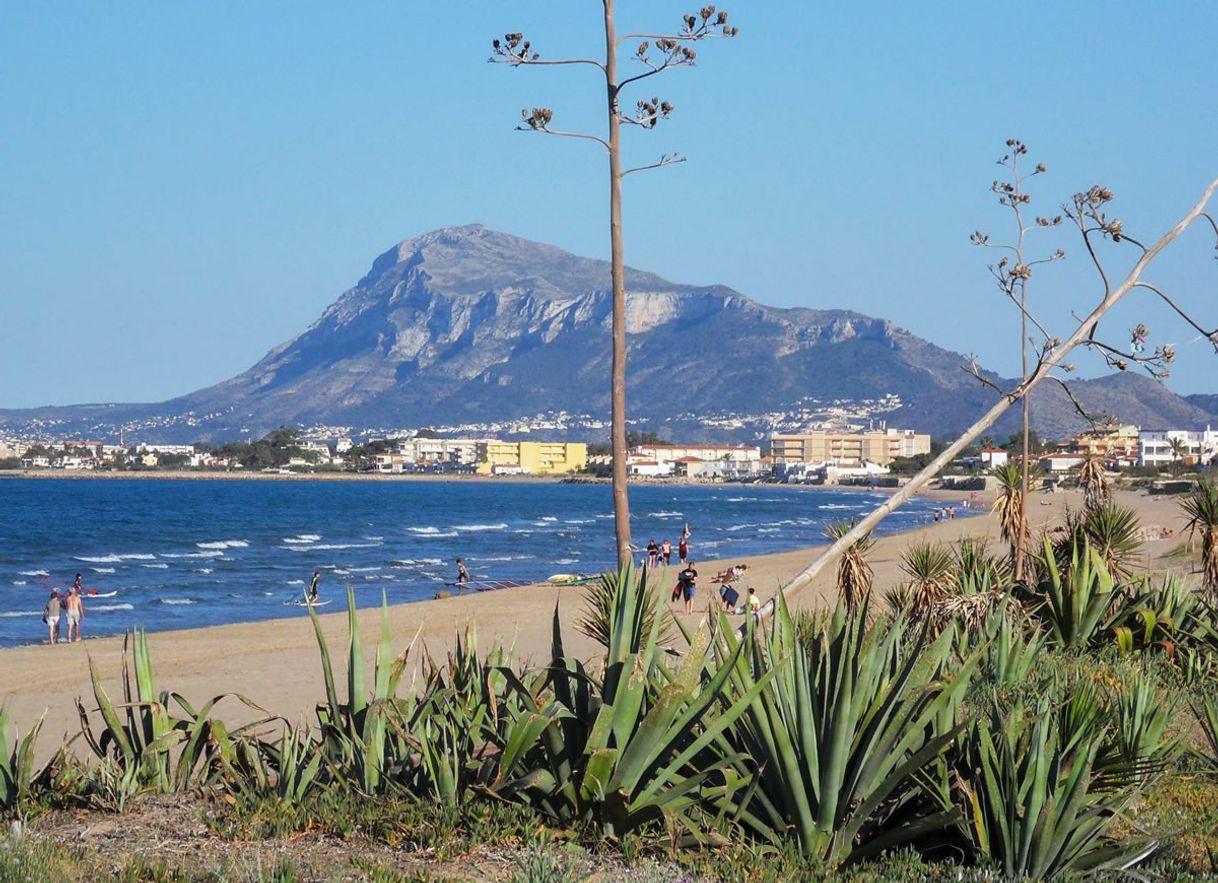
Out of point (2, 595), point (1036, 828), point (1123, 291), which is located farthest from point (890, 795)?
point (2, 595)

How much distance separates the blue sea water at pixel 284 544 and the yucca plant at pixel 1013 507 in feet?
35.5

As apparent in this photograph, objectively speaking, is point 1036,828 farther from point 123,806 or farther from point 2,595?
point 2,595

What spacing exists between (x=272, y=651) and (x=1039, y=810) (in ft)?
62.2

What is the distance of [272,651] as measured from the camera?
22.7 meters

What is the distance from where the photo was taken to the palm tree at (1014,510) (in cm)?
1619

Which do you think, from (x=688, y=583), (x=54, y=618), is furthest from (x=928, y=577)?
(x=54, y=618)

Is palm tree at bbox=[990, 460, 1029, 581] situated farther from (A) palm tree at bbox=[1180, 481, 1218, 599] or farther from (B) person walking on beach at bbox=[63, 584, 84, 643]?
(B) person walking on beach at bbox=[63, 584, 84, 643]

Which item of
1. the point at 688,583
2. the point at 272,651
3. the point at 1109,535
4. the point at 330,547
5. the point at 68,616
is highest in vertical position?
the point at 1109,535

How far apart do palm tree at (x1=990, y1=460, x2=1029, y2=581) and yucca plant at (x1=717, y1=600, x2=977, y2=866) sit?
33.7ft

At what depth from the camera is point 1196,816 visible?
622 cm

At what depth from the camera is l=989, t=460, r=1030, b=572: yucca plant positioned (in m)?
16.6

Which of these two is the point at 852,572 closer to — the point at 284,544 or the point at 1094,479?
the point at 1094,479

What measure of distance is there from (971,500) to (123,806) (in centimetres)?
11461

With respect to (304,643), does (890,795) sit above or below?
above
